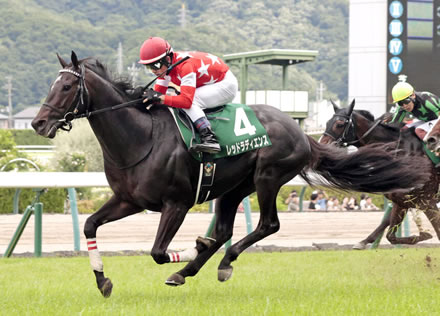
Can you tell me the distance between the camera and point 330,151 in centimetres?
548

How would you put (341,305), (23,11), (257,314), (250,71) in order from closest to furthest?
(257,314), (341,305), (250,71), (23,11)

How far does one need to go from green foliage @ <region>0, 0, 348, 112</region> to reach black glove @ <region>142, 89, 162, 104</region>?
78.3m

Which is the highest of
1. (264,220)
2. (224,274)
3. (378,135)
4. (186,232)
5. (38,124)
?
(38,124)

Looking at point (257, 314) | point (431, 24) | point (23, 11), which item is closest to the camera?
point (257, 314)

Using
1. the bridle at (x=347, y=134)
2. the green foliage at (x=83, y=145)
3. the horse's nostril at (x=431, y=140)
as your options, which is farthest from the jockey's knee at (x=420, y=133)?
the green foliage at (x=83, y=145)

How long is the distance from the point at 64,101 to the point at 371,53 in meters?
12.5

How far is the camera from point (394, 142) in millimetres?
6277

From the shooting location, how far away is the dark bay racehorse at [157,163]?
4.36m

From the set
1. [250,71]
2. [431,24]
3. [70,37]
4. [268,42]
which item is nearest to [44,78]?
[70,37]

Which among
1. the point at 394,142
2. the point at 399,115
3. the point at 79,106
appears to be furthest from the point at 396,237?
the point at 79,106

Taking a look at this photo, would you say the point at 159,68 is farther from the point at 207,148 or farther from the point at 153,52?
the point at 207,148

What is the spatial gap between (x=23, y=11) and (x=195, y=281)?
353 ft

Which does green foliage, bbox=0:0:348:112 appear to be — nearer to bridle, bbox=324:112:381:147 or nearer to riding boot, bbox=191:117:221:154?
bridle, bbox=324:112:381:147

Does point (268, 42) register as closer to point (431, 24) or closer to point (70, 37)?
point (70, 37)
